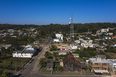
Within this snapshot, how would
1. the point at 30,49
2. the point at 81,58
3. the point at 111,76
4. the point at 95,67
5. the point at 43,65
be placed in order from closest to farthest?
the point at 111,76 < the point at 95,67 < the point at 43,65 < the point at 81,58 < the point at 30,49

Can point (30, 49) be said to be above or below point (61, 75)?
above

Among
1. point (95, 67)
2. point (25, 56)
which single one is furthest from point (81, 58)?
point (25, 56)

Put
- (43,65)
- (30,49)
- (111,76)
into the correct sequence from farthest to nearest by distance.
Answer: (30,49)
(43,65)
(111,76)

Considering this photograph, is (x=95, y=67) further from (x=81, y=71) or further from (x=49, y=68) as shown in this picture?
(x=49, y=68)

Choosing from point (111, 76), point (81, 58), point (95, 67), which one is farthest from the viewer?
point (81, 58)

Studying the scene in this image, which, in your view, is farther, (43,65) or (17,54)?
(17,54)

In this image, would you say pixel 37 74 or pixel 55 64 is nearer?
pixel 37 74

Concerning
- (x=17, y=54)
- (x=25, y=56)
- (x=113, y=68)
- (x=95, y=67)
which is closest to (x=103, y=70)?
(x=95, y=67)

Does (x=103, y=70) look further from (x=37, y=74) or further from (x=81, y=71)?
(x=37, y=74)

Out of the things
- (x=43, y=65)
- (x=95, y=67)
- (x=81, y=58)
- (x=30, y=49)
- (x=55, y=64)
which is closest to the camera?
(x=95, y=67)
